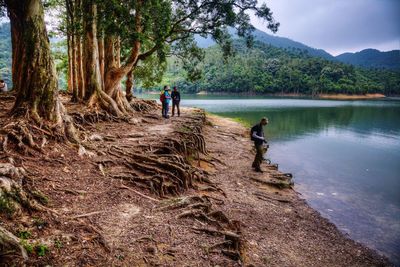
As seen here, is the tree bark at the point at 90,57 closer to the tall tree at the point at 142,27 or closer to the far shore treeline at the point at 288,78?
the tall tree at the point at 142,27

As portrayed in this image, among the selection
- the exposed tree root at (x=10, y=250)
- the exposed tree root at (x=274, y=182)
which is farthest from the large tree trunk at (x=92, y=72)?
the exposed tree root at (x=10, y=250)

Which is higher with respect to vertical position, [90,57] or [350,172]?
[90,57]

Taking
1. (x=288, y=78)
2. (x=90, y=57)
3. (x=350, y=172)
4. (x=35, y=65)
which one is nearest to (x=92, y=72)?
(x=90, y=57)

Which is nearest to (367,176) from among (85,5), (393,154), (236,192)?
(393,154)

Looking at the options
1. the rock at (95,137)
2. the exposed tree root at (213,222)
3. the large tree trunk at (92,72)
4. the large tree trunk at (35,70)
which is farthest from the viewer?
the large tree trunk at (92,72)

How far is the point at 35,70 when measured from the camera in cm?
858

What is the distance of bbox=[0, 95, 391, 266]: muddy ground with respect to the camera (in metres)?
4.84

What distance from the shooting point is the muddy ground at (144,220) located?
4.84m

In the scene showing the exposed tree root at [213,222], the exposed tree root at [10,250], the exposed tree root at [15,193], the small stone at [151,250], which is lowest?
the exposed tree root at [213,222]

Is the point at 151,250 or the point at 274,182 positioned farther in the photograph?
the point at 274,182

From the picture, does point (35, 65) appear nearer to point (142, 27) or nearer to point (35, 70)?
point (35, 70)

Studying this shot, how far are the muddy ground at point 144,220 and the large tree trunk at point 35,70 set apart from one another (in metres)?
0.83

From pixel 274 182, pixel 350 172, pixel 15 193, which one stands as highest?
pixel 15 193

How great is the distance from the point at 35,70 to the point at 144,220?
5.76 meters
